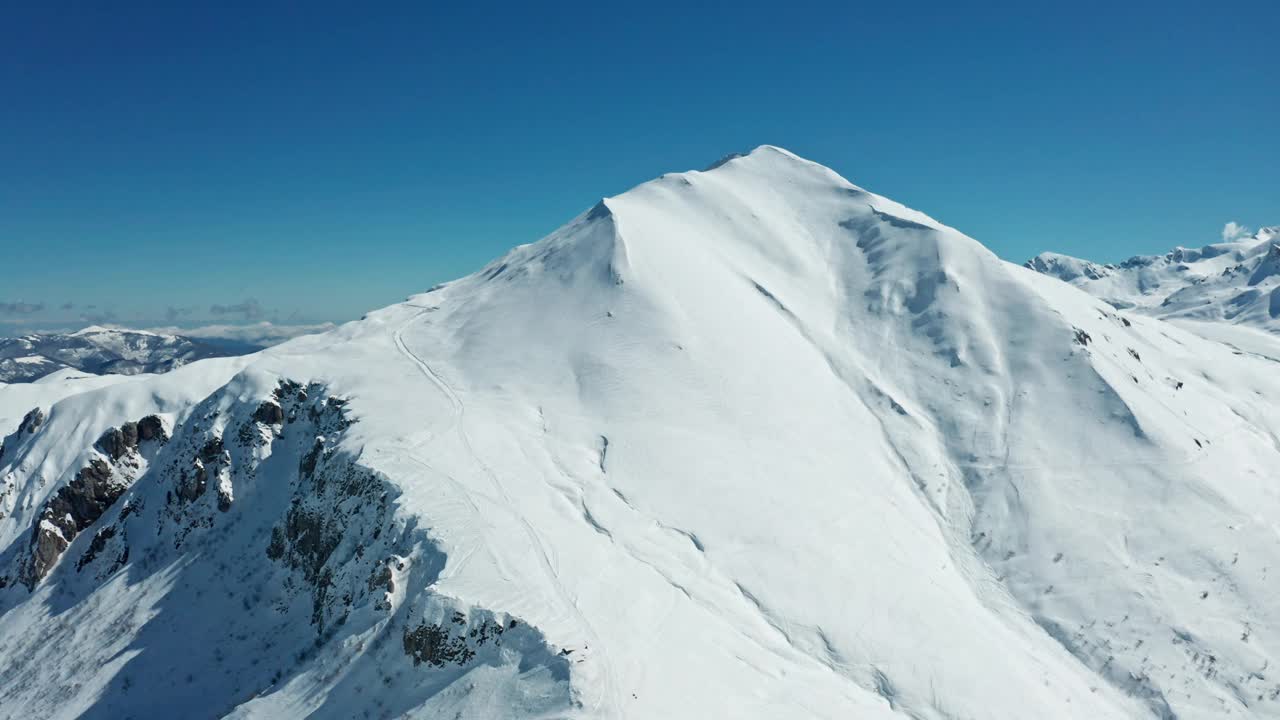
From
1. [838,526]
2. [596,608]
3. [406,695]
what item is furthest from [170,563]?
[838,526]

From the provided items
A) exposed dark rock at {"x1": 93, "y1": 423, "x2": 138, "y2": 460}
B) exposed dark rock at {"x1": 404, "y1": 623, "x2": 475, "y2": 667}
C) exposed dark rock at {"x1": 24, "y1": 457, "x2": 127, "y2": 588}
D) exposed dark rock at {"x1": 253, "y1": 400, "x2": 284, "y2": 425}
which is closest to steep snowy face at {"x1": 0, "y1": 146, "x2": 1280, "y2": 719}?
exposed dark rock at {"x1": 404, "y1": 623, "x2": 475, "y2": 667}

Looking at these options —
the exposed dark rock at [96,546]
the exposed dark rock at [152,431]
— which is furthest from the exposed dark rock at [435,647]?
the exposed dark rock at [152,431]

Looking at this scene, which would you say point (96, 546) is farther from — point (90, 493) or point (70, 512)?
point (90, 493)

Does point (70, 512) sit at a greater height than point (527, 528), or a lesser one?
lesser

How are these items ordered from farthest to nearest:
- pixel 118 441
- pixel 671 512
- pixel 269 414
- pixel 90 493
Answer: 1. pixel 118 441
2. pixel 90 493
3. pixel 269 414
4. pixel 671 512

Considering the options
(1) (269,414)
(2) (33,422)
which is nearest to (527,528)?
(1) (269,414)

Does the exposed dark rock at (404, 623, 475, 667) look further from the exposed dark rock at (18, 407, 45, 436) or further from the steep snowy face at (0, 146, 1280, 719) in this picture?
the exposed dark rock at (18, 407, 45, 436)

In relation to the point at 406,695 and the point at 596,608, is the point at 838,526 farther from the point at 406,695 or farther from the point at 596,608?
the point at 406,695

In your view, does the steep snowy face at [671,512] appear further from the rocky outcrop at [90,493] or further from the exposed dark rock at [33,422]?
the exposed dark rock at [33,422]

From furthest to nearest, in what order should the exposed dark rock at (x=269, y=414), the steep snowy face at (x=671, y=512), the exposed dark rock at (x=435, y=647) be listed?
the exposed dark rock at (x=269, y=414) → the steep snowy face at (x=671, y=512) → the exposed dark rock at (x=435, y=647)
